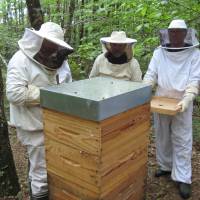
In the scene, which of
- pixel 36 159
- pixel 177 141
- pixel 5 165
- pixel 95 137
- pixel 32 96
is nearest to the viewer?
pixel 95 137

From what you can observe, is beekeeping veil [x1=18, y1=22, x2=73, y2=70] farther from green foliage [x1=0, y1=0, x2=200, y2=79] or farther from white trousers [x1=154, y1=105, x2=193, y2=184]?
green foliage [x1=0, y1=0, x2=200, y2=79]

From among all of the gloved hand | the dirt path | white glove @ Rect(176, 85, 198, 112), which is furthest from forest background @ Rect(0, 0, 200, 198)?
the gloved hand

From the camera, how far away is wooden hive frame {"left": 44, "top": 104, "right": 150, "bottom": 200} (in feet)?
7.63

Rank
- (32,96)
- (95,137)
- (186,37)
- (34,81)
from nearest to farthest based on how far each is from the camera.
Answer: (95,137) < (32,96) < (34,81) < (186,37)

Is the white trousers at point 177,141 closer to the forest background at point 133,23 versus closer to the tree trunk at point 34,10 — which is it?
the forest background at point 133,23

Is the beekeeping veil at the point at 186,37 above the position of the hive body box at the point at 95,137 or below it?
above

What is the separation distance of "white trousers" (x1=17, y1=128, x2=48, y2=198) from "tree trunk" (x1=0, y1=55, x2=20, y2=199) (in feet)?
0.77

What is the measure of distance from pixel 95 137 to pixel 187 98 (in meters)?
1.67

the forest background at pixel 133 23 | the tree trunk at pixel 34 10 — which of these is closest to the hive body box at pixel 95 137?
the forest background at pixel 133 23

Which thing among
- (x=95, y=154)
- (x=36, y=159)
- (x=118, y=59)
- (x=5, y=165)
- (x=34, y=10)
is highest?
(x=34, y=10)

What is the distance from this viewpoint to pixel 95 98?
2.26 meters

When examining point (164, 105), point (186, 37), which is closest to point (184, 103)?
point (164, 105)

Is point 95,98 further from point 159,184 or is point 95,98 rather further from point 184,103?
point 159,184

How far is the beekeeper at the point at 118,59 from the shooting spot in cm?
392
